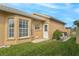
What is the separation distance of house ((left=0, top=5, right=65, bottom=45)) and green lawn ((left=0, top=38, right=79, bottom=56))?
94 mm

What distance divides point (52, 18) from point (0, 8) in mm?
732

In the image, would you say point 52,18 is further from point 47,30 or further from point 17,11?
point 17,11

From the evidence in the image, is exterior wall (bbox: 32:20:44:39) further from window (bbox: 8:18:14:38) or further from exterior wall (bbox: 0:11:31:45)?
window (bbox: 8:18:14:38)

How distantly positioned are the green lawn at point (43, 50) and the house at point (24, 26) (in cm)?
9

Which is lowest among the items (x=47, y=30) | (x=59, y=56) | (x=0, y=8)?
(x=59, y=56)

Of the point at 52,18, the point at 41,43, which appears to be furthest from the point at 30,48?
the point at 52,18

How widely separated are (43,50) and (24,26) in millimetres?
426

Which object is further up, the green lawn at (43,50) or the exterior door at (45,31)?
the exterior door at (45,31)

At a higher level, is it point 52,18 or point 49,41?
point 52,18

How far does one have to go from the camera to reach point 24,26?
15.2 ft

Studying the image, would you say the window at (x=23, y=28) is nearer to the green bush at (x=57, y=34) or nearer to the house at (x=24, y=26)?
the house at (x=24, y=26)

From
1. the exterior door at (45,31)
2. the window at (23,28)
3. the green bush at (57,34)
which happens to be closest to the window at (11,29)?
the window at (23,28)

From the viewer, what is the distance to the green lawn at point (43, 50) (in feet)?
15.1

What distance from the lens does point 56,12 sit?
15.2 ft
